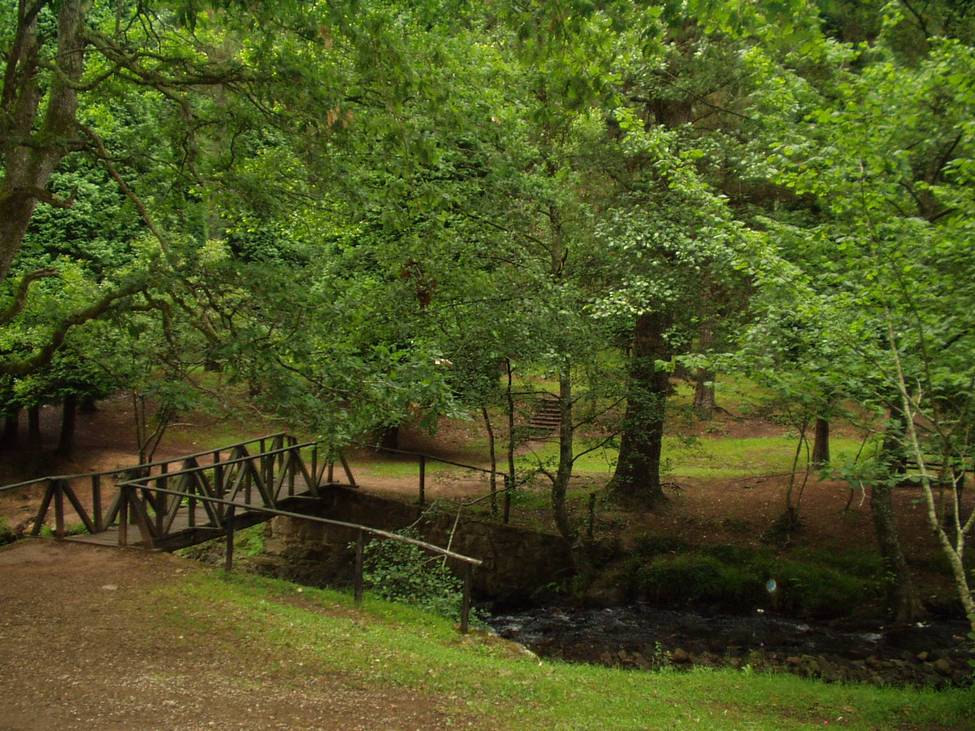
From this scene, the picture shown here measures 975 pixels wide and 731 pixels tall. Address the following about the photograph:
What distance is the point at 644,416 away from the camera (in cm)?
1338

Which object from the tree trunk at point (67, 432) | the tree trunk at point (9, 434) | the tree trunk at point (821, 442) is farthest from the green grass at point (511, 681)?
the tree trunk at point (9, 434)

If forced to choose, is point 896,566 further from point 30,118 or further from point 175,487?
point 30,118

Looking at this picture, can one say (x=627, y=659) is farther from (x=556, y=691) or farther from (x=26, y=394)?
(x=26, y=394)

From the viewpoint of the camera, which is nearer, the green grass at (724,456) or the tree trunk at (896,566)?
the tree trunk at (896,566)

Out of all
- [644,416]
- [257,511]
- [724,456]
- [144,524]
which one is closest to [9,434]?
[144,524]

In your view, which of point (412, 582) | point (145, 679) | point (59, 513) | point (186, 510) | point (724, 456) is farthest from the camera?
point (724, 456)

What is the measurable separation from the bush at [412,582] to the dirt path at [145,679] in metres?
2.99

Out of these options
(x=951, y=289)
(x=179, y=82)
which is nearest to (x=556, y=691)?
(x=951, y=289)

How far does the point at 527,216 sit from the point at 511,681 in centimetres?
731

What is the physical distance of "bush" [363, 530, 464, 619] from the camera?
10883 millimetres

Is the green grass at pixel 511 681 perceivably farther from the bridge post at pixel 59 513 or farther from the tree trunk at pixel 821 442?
the tree trunk at pixel 821 442

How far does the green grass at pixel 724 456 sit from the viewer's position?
66.1 ft

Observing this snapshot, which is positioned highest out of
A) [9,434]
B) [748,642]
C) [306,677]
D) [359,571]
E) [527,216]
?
[527,216]

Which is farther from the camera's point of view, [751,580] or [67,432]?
[67,432]
